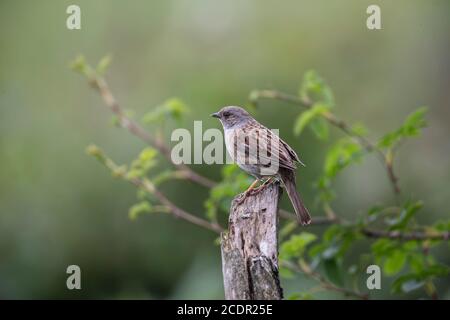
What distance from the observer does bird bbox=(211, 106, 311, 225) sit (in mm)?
5059

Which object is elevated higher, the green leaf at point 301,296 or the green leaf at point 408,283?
the green leaf at point 408,283

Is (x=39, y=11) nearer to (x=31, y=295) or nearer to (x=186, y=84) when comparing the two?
(x=186, y=84)

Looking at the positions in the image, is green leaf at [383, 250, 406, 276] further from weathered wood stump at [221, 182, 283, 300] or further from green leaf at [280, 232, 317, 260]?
weathered wood stump at [221, 182, 283, 300]

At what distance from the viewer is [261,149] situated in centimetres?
524

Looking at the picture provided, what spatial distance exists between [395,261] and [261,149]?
3.86 ft

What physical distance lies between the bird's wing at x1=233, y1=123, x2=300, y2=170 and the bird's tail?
0.11 m

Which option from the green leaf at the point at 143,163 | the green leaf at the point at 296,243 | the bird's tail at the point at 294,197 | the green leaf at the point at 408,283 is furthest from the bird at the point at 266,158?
the green leaf at the point at 408,283

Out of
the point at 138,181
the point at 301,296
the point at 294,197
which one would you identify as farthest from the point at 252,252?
the point at 138,181

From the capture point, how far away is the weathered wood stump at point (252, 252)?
3.95 metres

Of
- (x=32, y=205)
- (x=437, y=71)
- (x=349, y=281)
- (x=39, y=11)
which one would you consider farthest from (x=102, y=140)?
(x=437, y=71)

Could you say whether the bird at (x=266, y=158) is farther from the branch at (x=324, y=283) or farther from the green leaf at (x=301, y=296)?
the green leaf at (x=301, y=296)

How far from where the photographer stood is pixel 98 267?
835cm

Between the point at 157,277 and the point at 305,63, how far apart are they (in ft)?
10.8

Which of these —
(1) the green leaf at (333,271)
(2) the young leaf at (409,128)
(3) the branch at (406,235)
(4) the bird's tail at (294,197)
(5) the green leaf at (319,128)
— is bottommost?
(1) the green leaf at (333,271)
